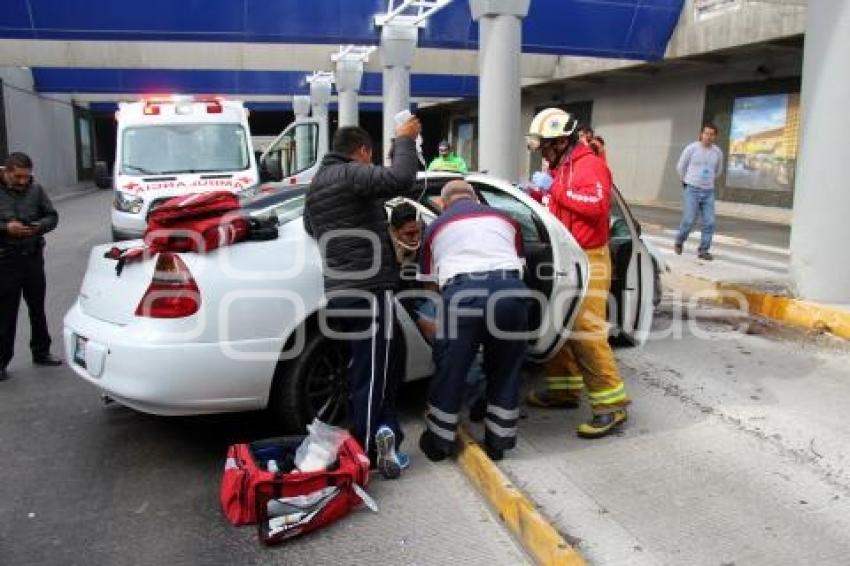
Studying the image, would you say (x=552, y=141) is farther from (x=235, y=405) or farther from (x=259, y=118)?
(x=259, y=118)

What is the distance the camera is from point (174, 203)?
3.99m

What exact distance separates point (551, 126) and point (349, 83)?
18132 mm

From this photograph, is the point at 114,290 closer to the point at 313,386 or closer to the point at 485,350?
the point at 313,386

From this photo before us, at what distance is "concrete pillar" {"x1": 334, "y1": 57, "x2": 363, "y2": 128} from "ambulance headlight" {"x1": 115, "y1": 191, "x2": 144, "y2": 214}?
11981mm

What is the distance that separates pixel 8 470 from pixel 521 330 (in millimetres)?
2785

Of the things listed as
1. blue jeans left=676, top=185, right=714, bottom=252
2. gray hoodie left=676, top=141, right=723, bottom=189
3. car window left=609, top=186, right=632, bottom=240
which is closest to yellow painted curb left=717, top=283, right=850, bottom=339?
blue jeans left=676, top=185, right=714, bottom=252

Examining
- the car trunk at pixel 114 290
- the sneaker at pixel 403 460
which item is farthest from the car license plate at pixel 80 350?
the sneaker at pixel 403 460

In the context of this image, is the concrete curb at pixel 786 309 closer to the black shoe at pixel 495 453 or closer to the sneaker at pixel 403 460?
the black shoe at pixel 495 453

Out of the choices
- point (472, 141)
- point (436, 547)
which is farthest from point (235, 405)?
point (472, 141)

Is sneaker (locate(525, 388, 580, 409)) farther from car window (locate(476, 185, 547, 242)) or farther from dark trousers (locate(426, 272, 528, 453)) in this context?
car window (locate(476, 185, 547, 242))

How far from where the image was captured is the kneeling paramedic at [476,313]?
3863mm

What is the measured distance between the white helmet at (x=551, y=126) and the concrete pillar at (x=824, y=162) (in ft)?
12.1

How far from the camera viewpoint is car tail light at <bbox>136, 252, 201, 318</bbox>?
3.81 meters

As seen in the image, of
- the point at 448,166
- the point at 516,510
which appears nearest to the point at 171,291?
the point at 516,510
